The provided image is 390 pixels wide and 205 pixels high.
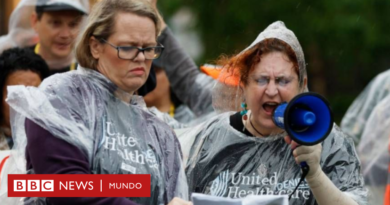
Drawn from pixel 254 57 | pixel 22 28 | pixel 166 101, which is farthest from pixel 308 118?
pixel 22 28

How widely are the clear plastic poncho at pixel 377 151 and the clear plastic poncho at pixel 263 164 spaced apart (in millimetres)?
2709

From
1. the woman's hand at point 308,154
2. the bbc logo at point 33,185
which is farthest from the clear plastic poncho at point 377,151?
the bbc logo at point 33,185

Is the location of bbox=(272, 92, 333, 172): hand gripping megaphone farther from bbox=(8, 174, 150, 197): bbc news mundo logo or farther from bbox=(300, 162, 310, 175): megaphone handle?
bbox=(8, 174, 150, 197): bbc news mundo logo

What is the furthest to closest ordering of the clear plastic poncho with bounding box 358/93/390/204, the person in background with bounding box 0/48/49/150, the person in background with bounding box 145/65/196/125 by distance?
the clear plastic poncho with bounding box 358/93/390/204 → the person in background with bounding box 145/65/196/125 → the person in background with bounding box 0/48/49/150

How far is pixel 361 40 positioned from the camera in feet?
32.6

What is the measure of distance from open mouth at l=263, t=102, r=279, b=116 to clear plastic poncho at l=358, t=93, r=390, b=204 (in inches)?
112

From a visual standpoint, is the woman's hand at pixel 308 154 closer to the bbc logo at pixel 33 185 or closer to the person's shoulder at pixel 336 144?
the person's shoulder at pixel 336 144

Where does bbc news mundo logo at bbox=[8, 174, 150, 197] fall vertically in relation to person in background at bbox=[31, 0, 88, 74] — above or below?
below

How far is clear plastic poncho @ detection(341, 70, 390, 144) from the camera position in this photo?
25.0 ft

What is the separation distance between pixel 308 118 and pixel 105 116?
798 millimetres

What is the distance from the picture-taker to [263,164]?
396cm

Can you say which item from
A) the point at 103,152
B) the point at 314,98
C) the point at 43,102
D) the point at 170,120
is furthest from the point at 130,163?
the point at 170,120

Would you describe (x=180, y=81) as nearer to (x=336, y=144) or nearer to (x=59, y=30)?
(x=59, y=30)

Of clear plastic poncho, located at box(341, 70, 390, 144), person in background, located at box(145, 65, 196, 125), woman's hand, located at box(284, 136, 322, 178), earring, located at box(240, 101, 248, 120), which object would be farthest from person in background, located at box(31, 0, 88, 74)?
clear plastic poncho, located at box(341, 70, 390, 144)
